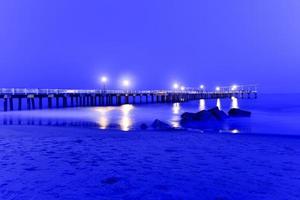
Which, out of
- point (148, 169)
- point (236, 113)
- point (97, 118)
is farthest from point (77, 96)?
point (148, 169)

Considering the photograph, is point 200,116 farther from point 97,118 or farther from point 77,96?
point 77,96

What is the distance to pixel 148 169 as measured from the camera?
8453 mm

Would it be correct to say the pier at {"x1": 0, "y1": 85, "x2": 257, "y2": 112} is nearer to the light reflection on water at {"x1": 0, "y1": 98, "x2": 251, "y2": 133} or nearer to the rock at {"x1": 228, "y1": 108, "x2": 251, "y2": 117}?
the light reflection on water at {"x1": 0, "y1": 98, "x2": 251, "y2": 133}

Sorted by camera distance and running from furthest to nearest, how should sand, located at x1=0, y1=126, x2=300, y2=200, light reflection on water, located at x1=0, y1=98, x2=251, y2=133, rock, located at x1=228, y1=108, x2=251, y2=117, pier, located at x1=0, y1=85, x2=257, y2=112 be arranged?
pier, located at x1=0, y1=85, x2=257, y2=112 → rock, located at x1=228, y1=108, x2=251, y2=117 → light reflection on water, located at x1=0, y1=98, x2=251, y2=133 → sand, located at x1=0, y1=126, x2=300, y2=200

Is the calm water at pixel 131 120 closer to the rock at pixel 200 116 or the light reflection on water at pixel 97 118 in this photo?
the light reflection on water at pixel 97 118

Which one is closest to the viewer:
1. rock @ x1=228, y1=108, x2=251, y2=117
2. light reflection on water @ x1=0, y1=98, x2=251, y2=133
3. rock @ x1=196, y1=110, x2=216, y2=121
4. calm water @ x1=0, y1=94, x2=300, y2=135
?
calm water @ x1=0, y1=94, x2=300, y2=135

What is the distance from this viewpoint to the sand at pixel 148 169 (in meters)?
6.72

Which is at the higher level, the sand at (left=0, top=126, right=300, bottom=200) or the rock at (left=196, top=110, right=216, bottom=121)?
the rock at (left=196, top=110, right=216, bottom=121)

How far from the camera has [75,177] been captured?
7754 millimetres

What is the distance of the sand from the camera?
672 cm

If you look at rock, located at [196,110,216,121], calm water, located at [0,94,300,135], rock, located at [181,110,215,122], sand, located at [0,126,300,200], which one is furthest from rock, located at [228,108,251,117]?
sand, located at [0,126,300,200]

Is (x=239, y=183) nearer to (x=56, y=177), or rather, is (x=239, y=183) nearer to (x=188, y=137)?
(x=56, y=177)

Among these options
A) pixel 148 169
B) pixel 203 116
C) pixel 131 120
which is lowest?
pixel 131 120

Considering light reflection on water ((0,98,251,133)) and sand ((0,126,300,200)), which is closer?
sand ((0,126,300,200))
